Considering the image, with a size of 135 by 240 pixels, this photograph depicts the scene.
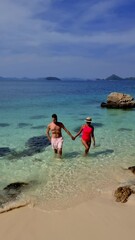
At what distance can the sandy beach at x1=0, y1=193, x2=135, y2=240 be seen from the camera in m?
6.74

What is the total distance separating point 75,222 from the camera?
7.32m

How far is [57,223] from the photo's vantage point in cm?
730

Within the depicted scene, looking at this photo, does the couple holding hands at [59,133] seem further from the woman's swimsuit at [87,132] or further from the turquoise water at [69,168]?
the turquoise water at [69,168]

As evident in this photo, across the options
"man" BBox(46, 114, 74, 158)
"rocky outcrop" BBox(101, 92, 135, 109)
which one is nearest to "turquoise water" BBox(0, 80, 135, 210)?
"man" BBox(46, 114, 74, 158)

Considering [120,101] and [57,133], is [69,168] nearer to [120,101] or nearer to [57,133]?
[57,133]

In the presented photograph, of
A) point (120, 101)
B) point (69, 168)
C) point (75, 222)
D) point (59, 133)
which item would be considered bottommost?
point (75, 222)

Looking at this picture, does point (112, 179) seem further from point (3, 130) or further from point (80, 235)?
point (3, 130)

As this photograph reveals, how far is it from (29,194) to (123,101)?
2296cm

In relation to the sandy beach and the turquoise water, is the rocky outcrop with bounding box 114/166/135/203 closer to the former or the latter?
the sandy beach

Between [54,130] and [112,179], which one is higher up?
[54,130]

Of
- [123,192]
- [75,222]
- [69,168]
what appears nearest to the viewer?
[75,222]

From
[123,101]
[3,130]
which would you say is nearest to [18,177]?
[3,130]

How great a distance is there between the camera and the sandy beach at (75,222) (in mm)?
6742

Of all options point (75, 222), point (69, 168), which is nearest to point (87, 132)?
point (69, 168)
